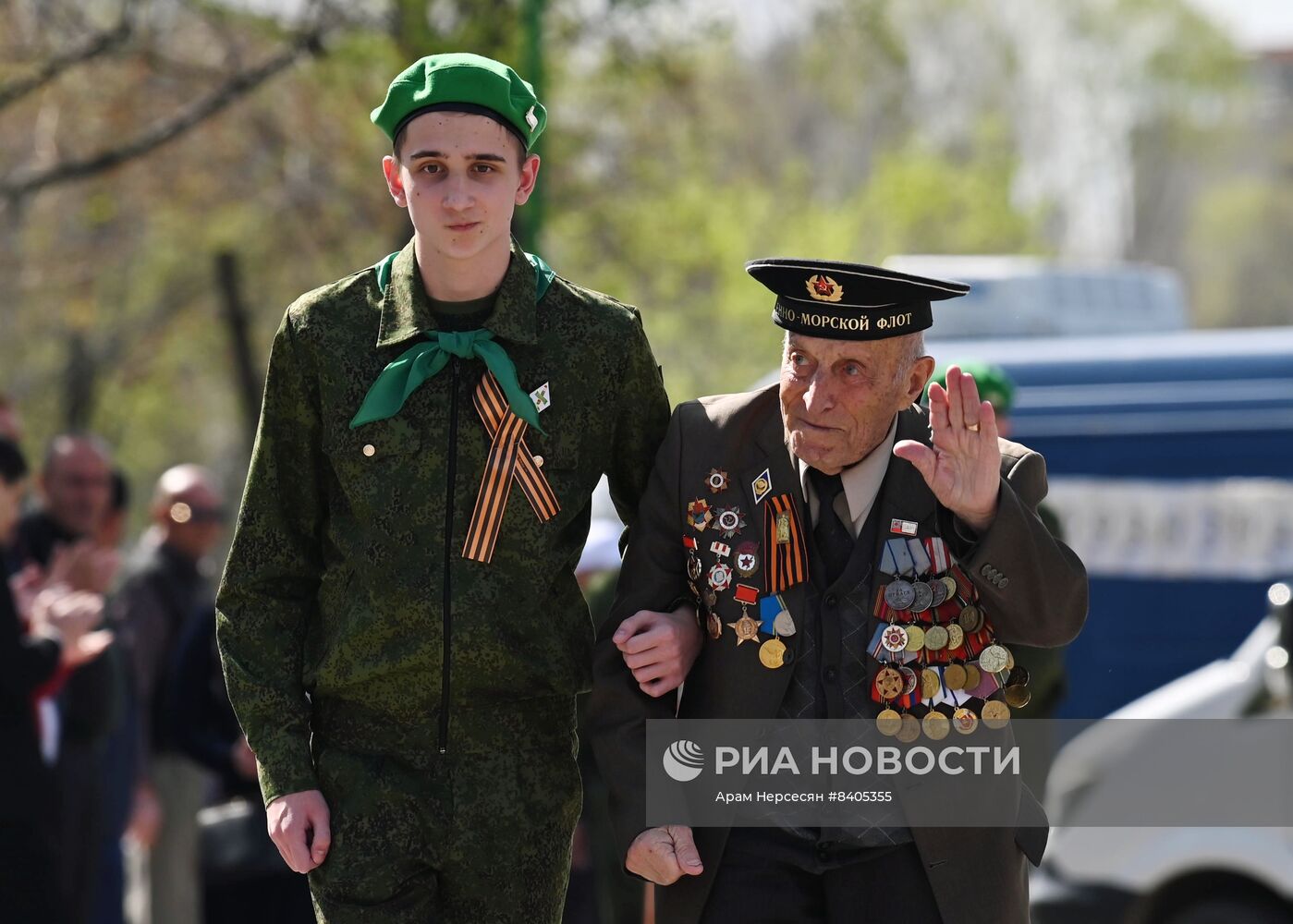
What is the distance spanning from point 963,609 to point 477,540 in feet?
2.94

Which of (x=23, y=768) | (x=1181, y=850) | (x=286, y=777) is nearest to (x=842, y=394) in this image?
(x=286, y=777)

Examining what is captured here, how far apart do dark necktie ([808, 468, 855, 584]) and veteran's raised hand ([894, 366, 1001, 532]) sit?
27 cm

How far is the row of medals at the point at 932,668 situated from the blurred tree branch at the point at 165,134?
24.0ft

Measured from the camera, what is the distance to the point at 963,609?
3.54m

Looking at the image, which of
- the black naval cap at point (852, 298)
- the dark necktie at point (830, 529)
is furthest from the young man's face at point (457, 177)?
the dark necktie at point (830, 529)

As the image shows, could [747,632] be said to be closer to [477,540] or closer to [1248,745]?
[477,540]

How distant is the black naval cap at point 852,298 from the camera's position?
348 cm

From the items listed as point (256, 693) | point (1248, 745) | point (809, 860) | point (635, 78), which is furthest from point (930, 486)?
point (635, 78)

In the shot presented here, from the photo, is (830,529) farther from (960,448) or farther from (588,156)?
(588,156)

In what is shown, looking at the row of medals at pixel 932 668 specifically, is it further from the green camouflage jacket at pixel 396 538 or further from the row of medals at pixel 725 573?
the green camouflage jacket at pixel 396 538

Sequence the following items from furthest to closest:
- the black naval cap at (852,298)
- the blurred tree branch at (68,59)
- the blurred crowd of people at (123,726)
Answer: the blurred tree branch at (68,59), the blurred crowd of people at (123,726), the black naval cap at (852,298)

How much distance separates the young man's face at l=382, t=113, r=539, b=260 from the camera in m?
3.52

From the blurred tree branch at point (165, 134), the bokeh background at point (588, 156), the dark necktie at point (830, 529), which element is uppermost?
the bokeh background at point (588, 156)

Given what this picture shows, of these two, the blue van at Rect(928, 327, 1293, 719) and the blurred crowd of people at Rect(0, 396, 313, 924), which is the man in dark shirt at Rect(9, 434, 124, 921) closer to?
the blurred crowd of people at Rect(0, 396, 313, 924)
